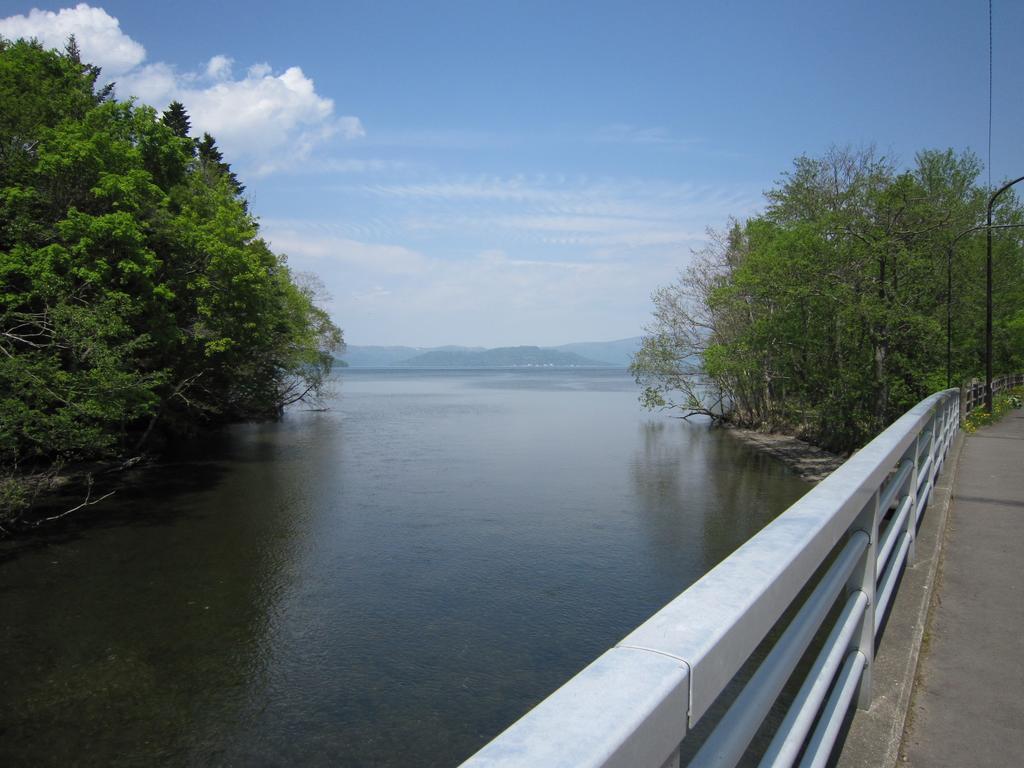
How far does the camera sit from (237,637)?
10.9 meters

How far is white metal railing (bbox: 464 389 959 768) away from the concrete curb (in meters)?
0.27

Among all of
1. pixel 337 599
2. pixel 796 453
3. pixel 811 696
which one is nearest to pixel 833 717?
pixel 811 696

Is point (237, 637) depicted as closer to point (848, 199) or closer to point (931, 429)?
point (931, 429)

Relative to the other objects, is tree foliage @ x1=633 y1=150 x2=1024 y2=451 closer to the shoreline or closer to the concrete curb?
the shoreline

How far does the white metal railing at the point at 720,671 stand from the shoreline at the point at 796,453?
19.9 metres

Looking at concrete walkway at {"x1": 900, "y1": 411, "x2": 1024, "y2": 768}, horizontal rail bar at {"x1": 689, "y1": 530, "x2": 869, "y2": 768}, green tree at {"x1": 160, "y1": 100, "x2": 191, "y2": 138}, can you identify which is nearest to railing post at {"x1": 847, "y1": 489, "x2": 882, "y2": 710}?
concrete walkway at {"x1": 900, "y1": 411, "x2": 1024, "y2": 768}

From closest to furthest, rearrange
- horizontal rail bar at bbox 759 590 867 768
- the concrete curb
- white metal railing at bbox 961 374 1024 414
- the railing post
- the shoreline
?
horizontal rail bar at bbox 759 590 867 768 → the concrete curb → the railing post → white metal railing at bbox 961 374 1024 414 → the shoreline

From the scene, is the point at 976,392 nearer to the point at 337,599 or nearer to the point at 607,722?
the point at 337,599

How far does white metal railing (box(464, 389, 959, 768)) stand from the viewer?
3.25 ft

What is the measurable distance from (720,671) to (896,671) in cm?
248

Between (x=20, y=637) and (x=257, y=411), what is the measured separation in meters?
33.0

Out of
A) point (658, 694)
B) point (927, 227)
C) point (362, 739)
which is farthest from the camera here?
point (927, 227)

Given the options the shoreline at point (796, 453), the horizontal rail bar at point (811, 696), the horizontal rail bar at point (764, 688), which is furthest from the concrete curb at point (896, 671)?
the shoreline at point (796, 453)

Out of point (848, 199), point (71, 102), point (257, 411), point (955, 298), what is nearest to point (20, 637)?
point (71, 102)
